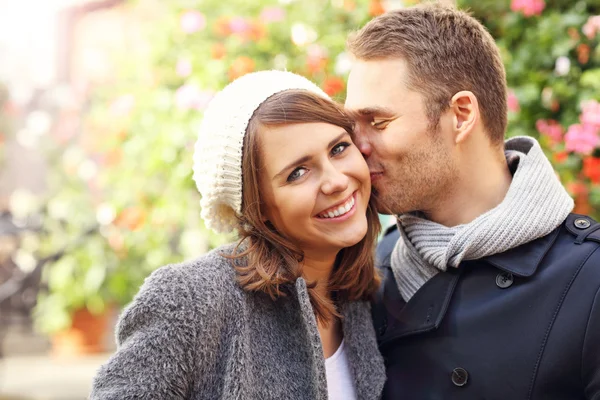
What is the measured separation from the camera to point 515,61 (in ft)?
12.2

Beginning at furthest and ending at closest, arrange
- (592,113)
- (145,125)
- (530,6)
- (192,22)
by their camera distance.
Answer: (145,125), (192,22), (530,6), (592,113)

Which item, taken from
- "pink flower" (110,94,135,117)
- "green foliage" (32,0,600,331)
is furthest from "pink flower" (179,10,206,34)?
"pink flower" (110,94,135,117)

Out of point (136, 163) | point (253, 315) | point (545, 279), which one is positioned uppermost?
point (136, 163)

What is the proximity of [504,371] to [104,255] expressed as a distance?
4.04 meters

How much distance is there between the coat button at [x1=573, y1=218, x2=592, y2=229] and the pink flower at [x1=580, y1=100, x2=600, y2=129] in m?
1.27

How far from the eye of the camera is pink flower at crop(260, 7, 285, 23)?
4250 mm

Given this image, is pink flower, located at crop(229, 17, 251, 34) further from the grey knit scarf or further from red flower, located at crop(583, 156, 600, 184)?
the grey knit scarf

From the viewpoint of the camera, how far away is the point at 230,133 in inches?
82.4

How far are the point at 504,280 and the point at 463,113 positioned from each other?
1.81 feet

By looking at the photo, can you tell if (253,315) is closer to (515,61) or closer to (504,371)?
(504,371)

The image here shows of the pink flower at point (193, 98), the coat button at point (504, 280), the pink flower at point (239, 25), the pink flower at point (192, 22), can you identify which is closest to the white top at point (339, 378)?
the coat button at point (504, 280)

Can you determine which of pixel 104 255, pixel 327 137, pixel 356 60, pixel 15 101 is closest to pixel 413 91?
pixel 356 60

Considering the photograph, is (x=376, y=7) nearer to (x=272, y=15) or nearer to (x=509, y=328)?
(x=272, y=15)

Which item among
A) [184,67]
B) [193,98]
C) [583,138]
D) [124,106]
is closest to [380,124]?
[583,138]
